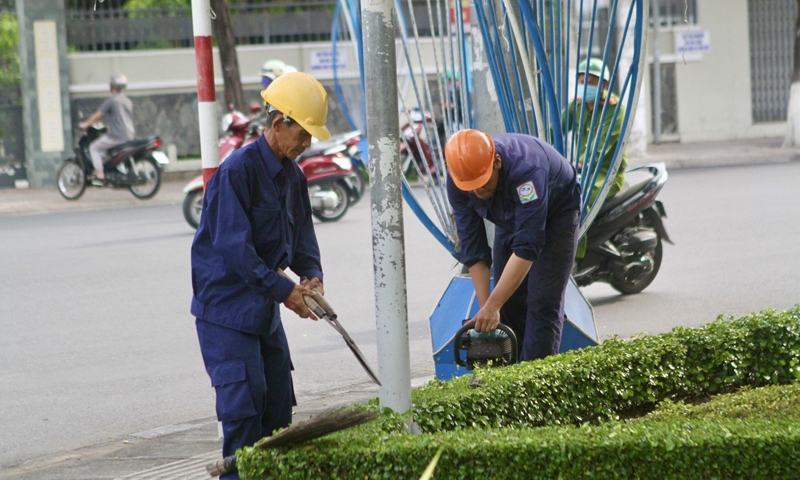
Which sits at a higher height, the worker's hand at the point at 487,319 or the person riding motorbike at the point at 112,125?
the person riding motorbike at the point at 112,125

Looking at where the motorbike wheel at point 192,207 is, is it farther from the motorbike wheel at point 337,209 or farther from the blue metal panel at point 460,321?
the blue metal panel at point 460,321

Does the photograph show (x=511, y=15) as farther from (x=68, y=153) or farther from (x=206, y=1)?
(x=68, y=153)

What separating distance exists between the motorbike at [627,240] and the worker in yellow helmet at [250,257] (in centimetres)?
338

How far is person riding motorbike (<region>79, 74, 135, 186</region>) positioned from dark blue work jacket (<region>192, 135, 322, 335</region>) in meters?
10.9

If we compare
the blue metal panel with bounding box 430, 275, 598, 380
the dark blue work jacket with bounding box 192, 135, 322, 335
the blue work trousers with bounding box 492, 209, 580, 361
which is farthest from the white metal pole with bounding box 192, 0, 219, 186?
the blue work trousers with bounding box 492, 209, 580, 361

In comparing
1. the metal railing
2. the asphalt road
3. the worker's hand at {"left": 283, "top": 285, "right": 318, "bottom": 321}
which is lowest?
the asphalt road

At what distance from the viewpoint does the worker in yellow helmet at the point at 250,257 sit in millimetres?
3154

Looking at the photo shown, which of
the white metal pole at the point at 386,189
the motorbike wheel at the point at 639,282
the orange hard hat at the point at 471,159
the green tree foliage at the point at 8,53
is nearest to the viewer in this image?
the white metal pole at the point at 386,189

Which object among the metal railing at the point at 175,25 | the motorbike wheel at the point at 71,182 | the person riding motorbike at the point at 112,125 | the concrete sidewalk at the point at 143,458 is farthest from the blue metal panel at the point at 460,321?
the metal railing at the point at 175,25

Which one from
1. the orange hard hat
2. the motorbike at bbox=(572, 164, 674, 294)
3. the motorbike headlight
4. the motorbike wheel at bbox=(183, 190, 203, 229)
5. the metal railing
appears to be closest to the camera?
the orange hard hat

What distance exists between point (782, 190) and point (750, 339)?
8575 millimetres

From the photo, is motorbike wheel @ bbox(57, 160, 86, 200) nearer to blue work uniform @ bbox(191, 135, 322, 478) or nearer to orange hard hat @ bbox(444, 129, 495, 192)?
orange hard hat @ bbox(444, 129, 495, 192)

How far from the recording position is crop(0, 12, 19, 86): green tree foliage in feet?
55.0

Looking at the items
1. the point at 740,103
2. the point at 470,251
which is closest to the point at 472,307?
the point at 470,251
